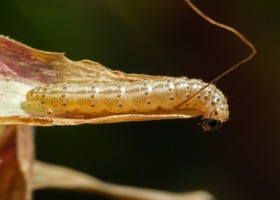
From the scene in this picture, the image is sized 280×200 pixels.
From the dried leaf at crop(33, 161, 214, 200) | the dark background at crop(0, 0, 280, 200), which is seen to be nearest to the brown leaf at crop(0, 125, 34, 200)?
the dried leaf at crop(33, 161, 214, 200)

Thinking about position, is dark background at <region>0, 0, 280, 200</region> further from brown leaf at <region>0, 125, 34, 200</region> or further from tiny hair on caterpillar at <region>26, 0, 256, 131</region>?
brown leaf at <region>0, 125, 34, 200</region>

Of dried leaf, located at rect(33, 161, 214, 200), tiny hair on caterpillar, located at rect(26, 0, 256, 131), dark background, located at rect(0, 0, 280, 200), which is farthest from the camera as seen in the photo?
dark background, located at rect(0, 0, 280, 200)

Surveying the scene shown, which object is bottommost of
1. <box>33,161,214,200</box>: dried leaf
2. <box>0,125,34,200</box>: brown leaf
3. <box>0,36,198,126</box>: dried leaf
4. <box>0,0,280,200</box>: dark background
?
<box>0,125,34,200</box>: brown leaf

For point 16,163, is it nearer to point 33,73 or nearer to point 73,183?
point 33,73

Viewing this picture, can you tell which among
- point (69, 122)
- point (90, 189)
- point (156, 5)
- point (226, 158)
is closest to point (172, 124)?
point (226, 158)

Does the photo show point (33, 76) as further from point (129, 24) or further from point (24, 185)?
point (129, 24)

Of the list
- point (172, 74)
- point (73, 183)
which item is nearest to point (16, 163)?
point (73, 183)

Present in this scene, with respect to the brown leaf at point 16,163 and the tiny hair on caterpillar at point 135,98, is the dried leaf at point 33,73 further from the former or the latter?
the brown leaf at point 16,163
